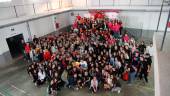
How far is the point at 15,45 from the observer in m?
14.2

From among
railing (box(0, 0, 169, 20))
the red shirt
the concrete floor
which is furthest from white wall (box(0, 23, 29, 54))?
the concrete floor

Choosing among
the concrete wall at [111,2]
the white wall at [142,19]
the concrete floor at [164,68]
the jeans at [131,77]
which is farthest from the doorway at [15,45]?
Result: the concrete floor at [164,68]

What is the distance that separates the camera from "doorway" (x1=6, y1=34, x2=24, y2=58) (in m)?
13.7

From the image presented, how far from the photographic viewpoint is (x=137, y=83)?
9.12 m

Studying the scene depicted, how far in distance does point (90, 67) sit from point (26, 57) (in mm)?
6253

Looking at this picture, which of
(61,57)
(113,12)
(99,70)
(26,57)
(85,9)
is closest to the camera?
(99,70)

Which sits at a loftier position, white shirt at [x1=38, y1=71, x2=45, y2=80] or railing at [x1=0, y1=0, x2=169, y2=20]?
railing at [x1=0, y1=0, x2=169, y2=20]

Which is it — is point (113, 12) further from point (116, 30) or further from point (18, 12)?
point (18, 12)

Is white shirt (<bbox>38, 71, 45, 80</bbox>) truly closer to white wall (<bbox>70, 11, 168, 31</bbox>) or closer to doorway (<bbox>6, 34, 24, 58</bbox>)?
doorway (<bbox>6, 34, 24, 58</bbox>)

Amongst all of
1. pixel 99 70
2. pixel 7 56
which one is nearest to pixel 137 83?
pixel 99 70

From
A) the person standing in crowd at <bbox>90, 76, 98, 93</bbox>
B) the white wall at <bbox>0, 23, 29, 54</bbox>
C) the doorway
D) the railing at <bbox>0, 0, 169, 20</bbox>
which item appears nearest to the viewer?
the person standing in crowd at <bbox>90, 76, 98, 93</bbox>

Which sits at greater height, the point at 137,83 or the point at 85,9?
the point at 85,9

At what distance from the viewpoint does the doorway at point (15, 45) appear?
45.0 feet

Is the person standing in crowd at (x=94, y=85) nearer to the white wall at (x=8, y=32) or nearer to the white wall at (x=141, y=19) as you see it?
the white wall at (x=8, y=32)
